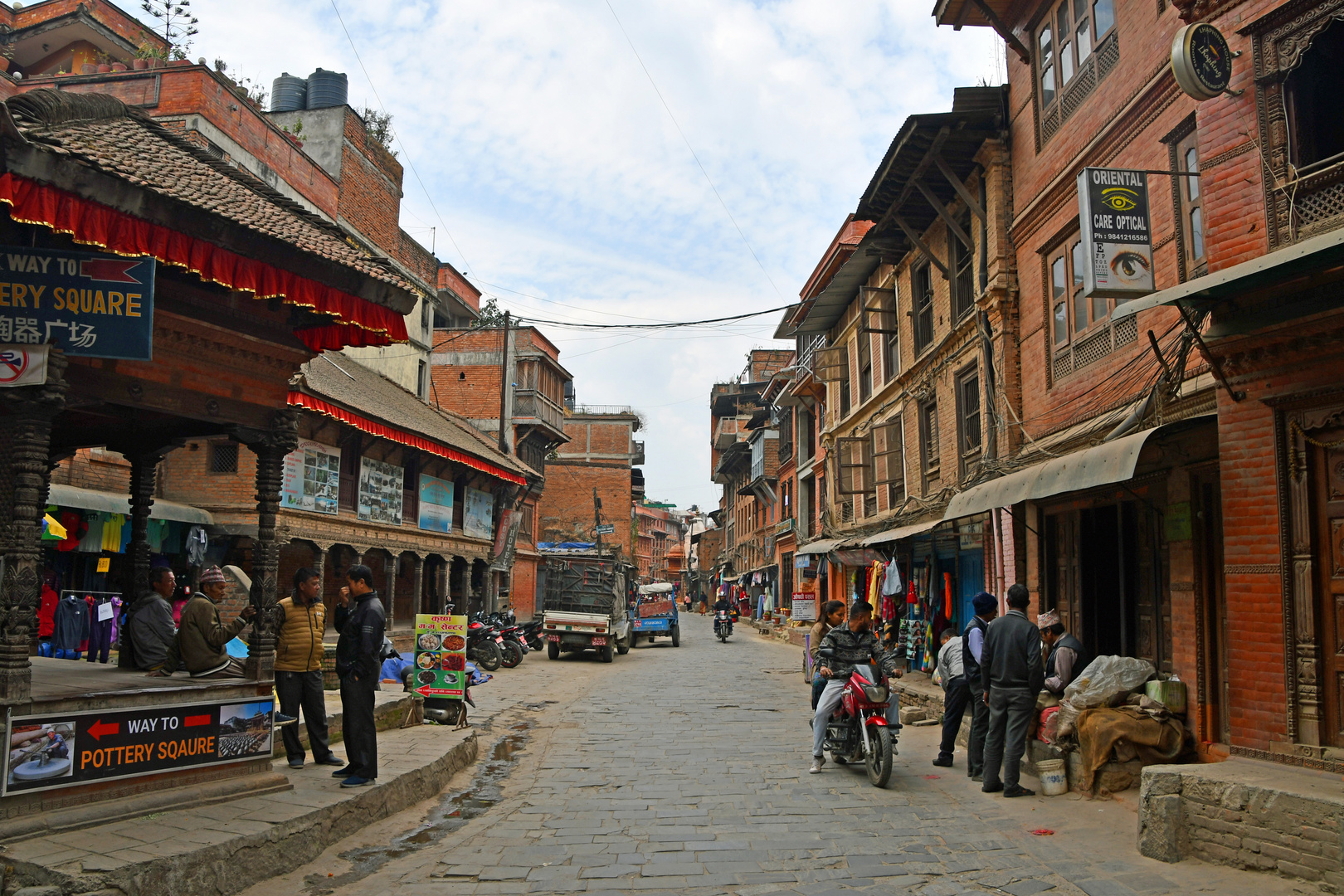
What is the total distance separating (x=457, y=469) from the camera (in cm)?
2983

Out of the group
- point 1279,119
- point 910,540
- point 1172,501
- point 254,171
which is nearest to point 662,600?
point 910,540

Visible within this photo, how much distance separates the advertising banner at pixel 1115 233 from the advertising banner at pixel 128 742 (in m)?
8.45

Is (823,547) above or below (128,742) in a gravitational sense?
above

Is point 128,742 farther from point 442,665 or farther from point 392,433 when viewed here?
point 392,433

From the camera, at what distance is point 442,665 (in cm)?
1235

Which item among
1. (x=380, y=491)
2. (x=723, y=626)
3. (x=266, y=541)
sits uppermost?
(x=380, y=491)

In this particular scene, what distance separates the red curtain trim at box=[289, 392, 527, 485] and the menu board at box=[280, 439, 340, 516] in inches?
44.9

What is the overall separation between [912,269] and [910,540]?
19.0 ft

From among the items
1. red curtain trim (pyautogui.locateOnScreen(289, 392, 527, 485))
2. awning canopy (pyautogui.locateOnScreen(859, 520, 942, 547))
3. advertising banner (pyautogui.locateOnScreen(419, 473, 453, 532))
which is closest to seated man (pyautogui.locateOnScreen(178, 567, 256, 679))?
red curtain trim (pyautogui.locateOnScreen(289, 392, 527, 485))

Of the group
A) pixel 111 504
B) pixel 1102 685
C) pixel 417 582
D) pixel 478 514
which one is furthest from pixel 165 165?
pixel 478 514

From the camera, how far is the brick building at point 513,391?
3972 centimetres

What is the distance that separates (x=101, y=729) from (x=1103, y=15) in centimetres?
1293

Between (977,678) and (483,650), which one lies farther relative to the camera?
(483,650)

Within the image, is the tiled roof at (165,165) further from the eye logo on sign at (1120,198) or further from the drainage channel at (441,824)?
the eye logo on sign at (1120,198)
